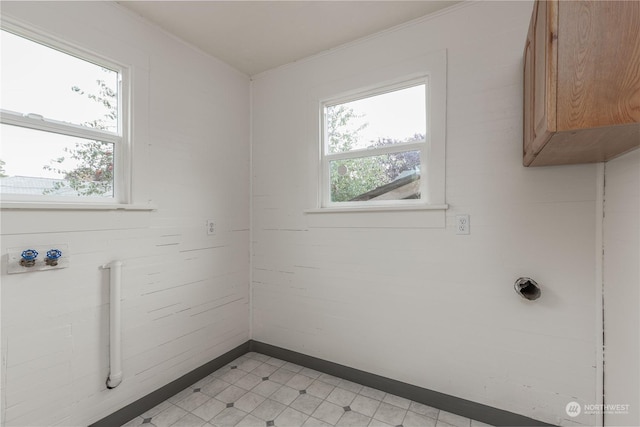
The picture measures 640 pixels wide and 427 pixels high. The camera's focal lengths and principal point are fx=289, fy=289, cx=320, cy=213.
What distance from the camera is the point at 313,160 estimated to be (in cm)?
250

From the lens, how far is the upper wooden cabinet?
959 mm

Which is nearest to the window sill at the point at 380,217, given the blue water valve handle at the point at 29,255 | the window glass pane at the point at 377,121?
the window glass pane at the point at 377,121

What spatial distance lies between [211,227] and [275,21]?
1659 millimetres

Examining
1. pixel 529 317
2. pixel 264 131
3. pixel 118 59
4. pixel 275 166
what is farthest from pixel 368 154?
pixel 118 59

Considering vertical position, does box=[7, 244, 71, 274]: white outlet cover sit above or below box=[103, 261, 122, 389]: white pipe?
above

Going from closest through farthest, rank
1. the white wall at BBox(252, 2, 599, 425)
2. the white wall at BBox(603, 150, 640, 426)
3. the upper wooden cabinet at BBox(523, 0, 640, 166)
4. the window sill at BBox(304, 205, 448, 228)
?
the upper wooden cabinet at BBox(523, 0, 640, 166), the white wall at BBox(603, 150, 640, 426), the white wall at BBox(252, 2, 599, 425), the window sill at BBox(304, 205, 448, 228)

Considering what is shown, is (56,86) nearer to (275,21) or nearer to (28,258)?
(28,258)

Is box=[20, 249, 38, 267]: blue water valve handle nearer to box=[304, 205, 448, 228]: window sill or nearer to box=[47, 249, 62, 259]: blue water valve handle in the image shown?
box=[47, 249, 62, 259]: blue water valve handle

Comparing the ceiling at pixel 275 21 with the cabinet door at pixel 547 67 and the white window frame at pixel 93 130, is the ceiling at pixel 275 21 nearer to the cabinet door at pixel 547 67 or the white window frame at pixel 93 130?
the white window frame at pixel 93 130

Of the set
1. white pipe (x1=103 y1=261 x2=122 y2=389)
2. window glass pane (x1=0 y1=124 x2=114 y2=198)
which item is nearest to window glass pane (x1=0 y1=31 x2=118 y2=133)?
window glass pane (x1=0 y1=124 x2=114 y2=198)

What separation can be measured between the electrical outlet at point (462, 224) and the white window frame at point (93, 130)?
211 centimetres

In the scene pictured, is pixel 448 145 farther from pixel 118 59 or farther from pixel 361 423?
pixel 118 59

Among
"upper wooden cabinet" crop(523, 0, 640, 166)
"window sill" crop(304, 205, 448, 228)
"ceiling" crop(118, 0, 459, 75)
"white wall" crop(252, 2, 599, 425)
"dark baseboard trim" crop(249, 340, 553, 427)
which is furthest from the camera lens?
"window sill" crop(304, 205, 448, 228)

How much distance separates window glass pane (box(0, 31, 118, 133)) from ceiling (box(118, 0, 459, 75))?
1.76ft
